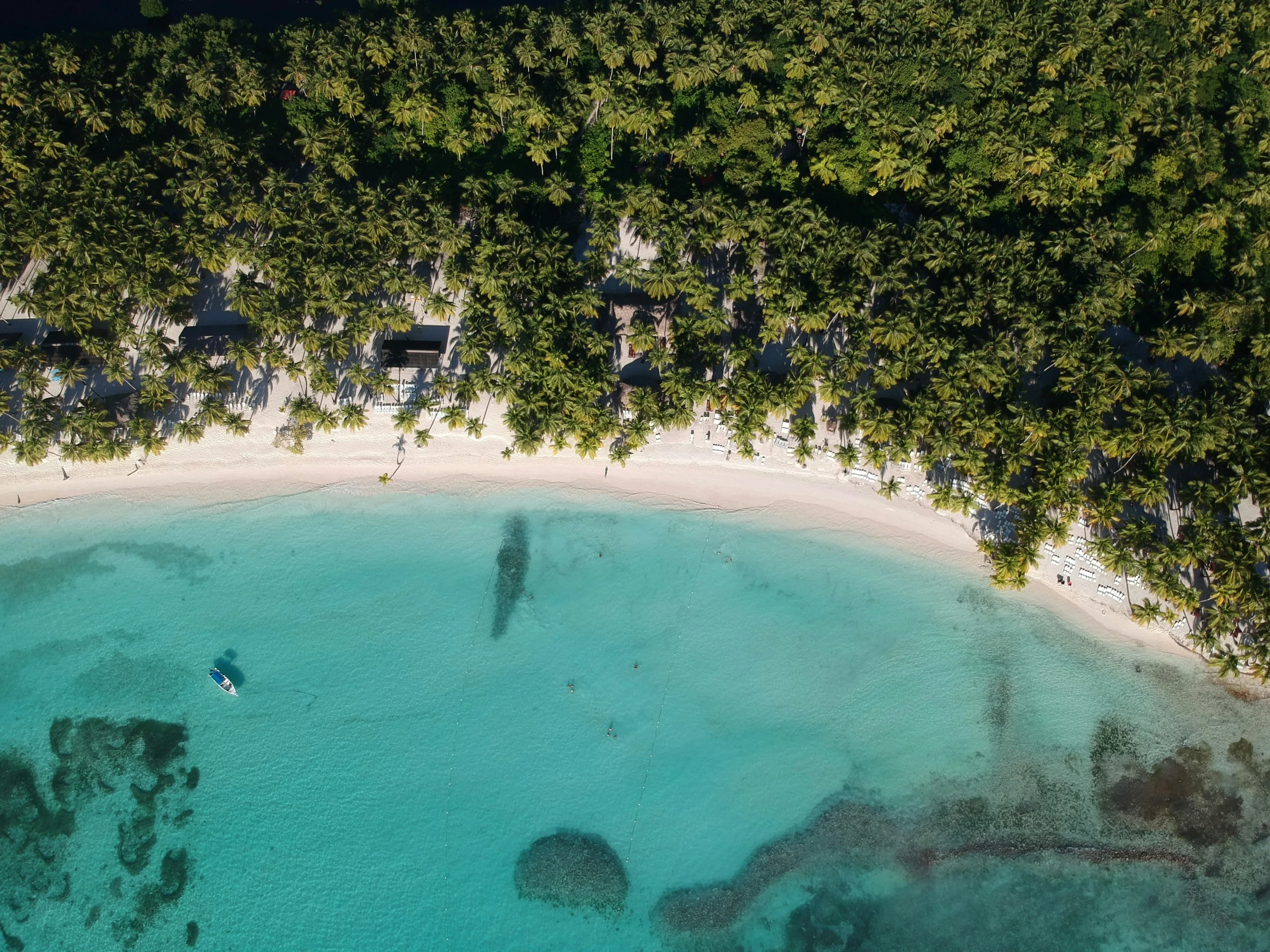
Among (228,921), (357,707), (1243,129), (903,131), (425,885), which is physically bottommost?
(228,921)

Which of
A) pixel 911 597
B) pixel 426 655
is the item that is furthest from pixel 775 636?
pixel 426 655

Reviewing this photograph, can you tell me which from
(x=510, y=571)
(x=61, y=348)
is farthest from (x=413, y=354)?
(x=61, y=348)

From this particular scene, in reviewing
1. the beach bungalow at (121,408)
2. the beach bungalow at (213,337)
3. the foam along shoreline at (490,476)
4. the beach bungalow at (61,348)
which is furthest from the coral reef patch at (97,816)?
the beach bungalow at (213,337)

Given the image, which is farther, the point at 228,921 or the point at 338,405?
the point at 338,405

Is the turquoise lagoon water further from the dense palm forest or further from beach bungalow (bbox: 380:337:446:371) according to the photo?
beach bungalow (bbox: 380:337:446:371)

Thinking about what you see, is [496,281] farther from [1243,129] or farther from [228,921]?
[1243,129]
